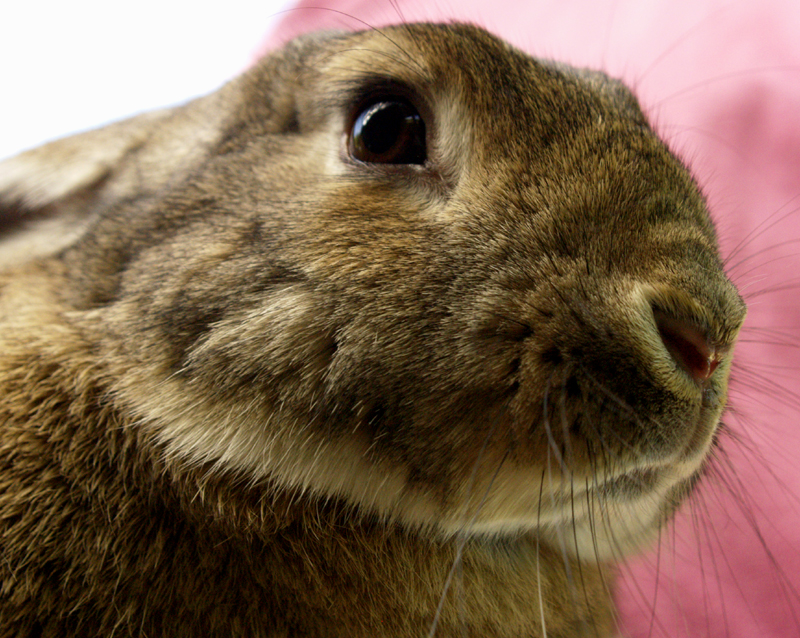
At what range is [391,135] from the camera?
3.02 ft

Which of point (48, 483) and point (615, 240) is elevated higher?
point (615, 240)

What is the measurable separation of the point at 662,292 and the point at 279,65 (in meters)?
0.78

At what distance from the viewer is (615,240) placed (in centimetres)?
75

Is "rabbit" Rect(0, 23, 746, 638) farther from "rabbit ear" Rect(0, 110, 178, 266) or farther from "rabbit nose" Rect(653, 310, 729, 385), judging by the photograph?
"rabbit ear" Rect(0, 110, 178, 266)

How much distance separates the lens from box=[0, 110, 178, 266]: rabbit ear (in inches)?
50.1

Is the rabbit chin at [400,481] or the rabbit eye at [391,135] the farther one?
the rabbit eye at [391,135]

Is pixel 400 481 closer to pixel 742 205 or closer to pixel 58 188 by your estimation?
pixel 58 188

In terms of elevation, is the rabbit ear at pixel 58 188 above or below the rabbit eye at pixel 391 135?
below

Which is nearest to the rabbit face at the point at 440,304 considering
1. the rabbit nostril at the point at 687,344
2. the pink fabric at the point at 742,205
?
the rabbit nostril at the point at 687,344

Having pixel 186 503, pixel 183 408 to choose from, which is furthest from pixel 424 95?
pixel 186 503

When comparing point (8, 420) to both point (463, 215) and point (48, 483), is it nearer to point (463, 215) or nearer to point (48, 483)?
point (48, 483)

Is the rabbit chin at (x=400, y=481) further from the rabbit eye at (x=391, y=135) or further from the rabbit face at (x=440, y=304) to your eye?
the rabbit eye at (x=391, y=135)

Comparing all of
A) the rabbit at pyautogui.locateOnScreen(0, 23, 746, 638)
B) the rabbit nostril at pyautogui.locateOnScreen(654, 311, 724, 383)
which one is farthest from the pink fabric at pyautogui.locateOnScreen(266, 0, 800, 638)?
the rabbit nostril at pyautogui.locateOnScreen(654, 311, 724, 383)

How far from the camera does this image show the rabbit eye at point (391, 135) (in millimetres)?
914
